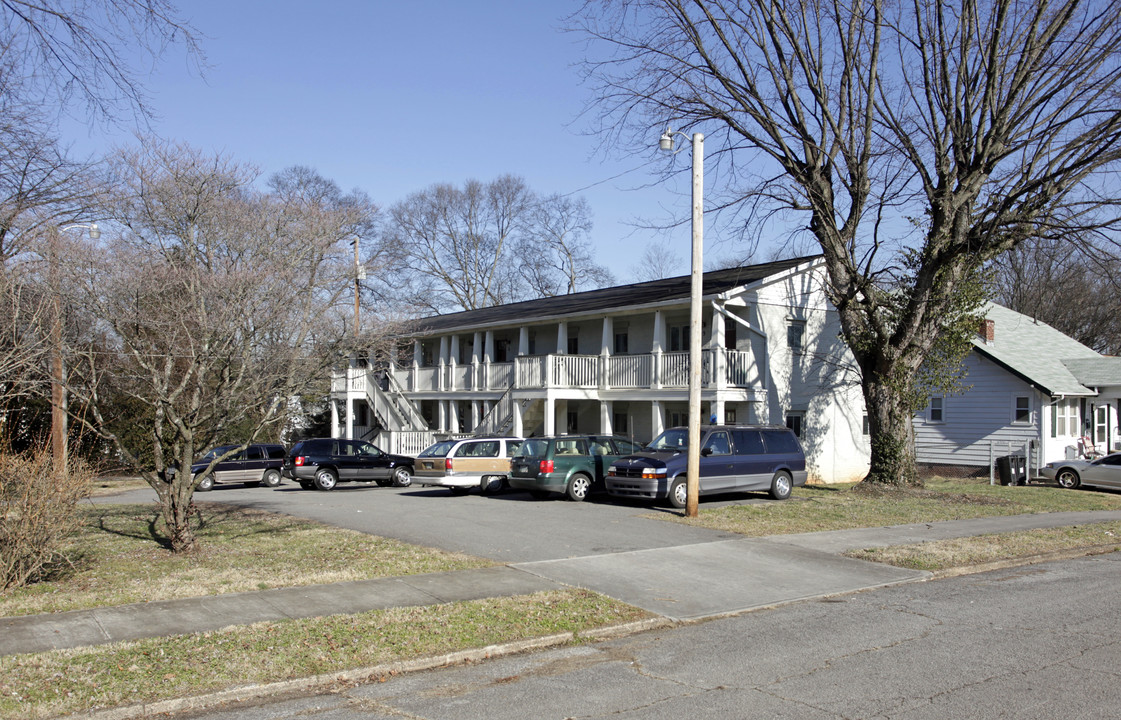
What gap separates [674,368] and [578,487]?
23.1 feet

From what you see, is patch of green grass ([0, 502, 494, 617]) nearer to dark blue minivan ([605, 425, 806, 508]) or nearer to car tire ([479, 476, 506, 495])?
dark blue minivan ([605, 425, 806, 508])

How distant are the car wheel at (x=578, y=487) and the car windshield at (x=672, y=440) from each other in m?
1.91

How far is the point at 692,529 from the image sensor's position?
51.3ft

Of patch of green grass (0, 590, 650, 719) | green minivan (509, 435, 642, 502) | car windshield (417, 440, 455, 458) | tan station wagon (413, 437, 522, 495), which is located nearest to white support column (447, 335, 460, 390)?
car windshield (417, 440, 455, 458)

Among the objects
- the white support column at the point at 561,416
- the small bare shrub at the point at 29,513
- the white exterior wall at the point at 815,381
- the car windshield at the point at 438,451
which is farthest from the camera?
the white support column at the point at 561,416

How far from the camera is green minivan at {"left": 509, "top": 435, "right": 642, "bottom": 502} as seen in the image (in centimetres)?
2047

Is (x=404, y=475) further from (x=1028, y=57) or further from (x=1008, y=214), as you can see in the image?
(x=1028, y=57)

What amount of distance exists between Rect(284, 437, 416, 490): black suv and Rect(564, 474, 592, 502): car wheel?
9.13 metres

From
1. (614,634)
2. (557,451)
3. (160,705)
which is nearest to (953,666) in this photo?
(614,634)

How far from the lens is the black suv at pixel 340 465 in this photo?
26719 mm

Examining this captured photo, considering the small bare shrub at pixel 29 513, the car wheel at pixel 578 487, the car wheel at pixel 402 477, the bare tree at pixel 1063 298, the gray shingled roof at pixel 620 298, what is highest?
the bare tree at pixel 1063 298

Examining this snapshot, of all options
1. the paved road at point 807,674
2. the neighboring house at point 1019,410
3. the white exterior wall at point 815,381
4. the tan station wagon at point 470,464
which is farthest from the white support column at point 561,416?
the paved road at point 807,674

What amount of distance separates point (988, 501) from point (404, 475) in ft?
56.4

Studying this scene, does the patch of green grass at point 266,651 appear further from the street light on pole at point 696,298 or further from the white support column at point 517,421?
the white support column at point 517,421
